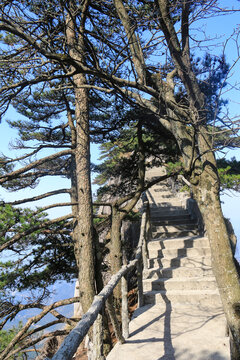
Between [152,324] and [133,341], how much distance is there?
0.75 m

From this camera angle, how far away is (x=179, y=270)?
6723 mm

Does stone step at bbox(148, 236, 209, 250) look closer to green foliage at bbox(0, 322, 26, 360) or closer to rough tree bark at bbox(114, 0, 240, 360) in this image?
rough tree bark at bbox(114, 0, 240, 360)

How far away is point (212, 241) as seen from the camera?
4121mm

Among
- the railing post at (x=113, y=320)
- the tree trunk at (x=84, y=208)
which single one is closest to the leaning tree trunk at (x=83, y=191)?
the tree trunk at (x=84, y=208)

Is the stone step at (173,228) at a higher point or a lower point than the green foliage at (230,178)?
lower

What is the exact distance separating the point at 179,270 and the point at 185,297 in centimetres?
104

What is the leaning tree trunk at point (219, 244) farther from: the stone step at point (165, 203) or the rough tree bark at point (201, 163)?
the stone step at point (165, 203)

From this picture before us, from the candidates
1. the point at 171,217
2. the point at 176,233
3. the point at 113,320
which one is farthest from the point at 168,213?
the point at 113,320

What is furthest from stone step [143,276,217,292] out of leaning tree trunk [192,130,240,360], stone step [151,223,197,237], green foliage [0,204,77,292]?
stone step [151,223,197,237]

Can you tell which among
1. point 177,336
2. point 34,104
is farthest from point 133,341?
point 34,104

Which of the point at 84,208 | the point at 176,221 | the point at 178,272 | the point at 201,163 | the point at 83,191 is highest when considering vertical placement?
the point at 201,163

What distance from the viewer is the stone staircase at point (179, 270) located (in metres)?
5.79

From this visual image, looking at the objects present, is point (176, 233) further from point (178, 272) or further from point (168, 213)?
point (178, 272)

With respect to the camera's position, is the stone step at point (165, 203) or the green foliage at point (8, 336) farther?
the stone step at point (165, 203)
